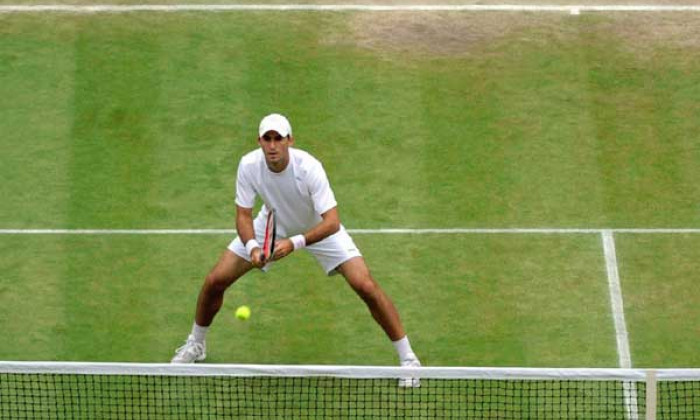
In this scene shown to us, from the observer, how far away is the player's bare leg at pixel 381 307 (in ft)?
44.3

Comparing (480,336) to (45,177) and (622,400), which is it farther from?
(45,177)

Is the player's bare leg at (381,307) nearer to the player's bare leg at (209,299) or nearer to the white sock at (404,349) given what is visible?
the white sock at (404,349)

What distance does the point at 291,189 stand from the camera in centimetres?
1351

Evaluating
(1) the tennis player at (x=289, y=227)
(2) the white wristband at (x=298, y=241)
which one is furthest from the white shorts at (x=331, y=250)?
(2) the white wristband at (x=298, y=241)

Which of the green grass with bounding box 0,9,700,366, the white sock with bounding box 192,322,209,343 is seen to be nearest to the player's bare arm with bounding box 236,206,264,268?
the white sock with bounding box 192,322,209,343

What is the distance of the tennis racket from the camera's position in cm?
1315

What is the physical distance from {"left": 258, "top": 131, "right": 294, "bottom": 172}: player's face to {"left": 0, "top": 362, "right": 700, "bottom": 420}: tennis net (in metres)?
1.63

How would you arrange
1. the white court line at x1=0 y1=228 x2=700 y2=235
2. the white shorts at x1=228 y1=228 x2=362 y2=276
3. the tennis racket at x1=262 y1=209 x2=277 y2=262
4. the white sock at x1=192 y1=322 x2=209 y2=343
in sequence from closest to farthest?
the tennis racket at x1=262 y1=209 x2=277 y2=262 < the white shorts at x1=228 y1=228 x2=362 y2=276 < the white sock at x1=192 y1=322 x2=209 y2=343 < the white court line at x1=0 y1=228 x2=700 y2=235

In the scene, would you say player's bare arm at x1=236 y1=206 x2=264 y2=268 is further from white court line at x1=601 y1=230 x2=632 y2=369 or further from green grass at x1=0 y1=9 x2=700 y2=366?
white court line at x1=601 y1=230 x2=632 y2=369

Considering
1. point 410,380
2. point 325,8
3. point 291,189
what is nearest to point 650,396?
point 410,380

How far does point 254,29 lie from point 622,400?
6.84 metres

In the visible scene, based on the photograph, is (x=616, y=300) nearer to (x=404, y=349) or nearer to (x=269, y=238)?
(x=404, y=349)

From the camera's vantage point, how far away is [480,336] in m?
14.4

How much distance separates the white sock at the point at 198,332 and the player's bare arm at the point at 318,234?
3.52 feet
